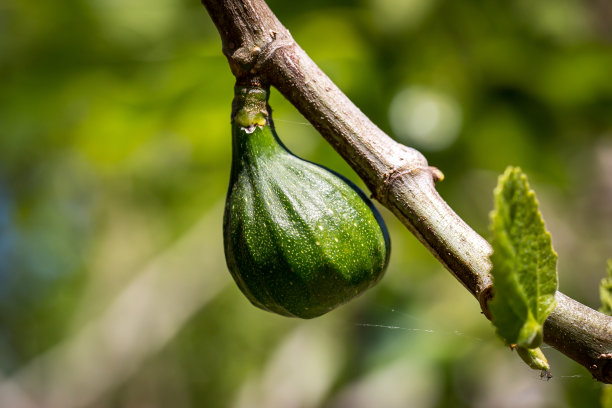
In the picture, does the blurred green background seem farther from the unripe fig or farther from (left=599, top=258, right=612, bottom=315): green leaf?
the unripe fig

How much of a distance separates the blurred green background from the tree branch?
0.82 meters

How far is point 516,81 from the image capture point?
250 centimetres

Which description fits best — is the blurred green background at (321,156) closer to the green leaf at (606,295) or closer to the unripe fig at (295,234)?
the green leaf at (606,295)

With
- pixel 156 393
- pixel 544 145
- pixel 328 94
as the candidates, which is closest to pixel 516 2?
pixel 544 145

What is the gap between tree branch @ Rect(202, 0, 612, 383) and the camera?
0.89m

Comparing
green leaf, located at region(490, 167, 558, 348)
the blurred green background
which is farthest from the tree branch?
the blurred green background

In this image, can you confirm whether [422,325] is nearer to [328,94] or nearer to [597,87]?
[597,87]

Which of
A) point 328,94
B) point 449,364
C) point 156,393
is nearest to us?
point 328,94

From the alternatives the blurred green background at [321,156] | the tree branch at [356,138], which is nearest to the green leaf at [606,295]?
the tree branch at [356,138]

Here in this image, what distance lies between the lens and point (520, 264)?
2.52 feet

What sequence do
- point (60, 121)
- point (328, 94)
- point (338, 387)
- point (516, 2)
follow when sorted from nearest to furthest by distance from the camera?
point (328, 94) → point (516, 2) → point (60, 121) → point (338, 387)

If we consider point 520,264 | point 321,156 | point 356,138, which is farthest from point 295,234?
point 321,156

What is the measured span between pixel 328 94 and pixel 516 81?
1.76 meters

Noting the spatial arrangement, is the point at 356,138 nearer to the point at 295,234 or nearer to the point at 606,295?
the point at 295,234
